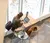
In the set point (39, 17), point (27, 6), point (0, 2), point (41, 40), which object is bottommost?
point (41, 40)

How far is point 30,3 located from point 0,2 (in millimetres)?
764

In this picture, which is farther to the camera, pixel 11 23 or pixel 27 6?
pixel 27 6

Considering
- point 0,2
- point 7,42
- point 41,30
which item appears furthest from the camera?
point 41,30

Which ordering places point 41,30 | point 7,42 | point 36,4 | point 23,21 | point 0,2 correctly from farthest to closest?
point 36,4
point 41,30
point 23,21
point 7,42
point 0,2

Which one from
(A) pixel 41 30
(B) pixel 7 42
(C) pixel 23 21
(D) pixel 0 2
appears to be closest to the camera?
(D) pixel 0 2

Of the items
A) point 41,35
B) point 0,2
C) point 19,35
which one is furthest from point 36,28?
point 0,2

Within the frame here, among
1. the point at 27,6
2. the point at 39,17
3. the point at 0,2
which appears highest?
the point at 0,2

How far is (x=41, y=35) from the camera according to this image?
72.4 inches

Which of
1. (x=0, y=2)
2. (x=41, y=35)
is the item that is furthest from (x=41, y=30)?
(x=0, y=2)

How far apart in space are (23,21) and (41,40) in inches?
11.9

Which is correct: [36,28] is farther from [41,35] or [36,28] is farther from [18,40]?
[18,40]

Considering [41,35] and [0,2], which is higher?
[0,2]

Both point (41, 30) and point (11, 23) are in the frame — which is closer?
point (11, 23)

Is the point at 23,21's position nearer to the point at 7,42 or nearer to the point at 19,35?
the point at 19,35
